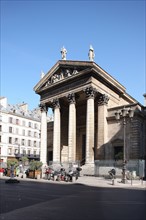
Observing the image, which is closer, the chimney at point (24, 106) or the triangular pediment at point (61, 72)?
the triangular pediment at point (61, 72)

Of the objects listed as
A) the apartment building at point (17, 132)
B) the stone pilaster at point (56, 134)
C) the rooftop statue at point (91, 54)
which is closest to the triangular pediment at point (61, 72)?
the rooftop statue at point (91, 54)

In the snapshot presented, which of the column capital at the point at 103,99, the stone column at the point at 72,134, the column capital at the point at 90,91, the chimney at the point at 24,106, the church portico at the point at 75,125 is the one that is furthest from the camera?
the chimney at the point at 24,106

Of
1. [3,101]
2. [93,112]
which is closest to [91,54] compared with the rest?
[93,112]

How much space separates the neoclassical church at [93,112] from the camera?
35.7 meters

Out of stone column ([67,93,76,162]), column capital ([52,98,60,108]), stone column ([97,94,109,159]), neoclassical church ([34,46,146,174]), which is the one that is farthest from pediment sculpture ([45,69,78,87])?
stone column ([97,94,109,159])

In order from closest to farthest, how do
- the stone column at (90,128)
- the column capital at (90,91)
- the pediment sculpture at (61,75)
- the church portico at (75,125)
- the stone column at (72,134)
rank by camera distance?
1. the stone column at (90,128)
2. the church portico at (75,125)
3. the column capital at (90,91)
4. the stone column at (72,134)
5. the pediment sculpture at (61,75)

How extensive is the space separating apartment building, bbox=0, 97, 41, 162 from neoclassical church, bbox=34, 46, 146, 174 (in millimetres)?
24857

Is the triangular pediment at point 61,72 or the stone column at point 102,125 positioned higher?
the triangular pediment at point 61,72

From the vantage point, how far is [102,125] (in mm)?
38031

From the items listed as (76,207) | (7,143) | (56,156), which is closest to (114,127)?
(56,156)

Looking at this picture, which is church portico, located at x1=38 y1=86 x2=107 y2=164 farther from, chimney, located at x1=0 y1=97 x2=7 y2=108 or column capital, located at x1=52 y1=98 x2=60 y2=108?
chimney, located at x1=0 y1=97 x2=7 y2=108

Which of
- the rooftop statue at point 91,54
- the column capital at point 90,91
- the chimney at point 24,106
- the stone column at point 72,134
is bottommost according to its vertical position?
the stone column at point 72,134

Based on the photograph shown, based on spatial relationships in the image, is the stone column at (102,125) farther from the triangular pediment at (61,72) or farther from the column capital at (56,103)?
the column capital at (56,103)

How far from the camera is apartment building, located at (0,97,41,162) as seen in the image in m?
67.1
